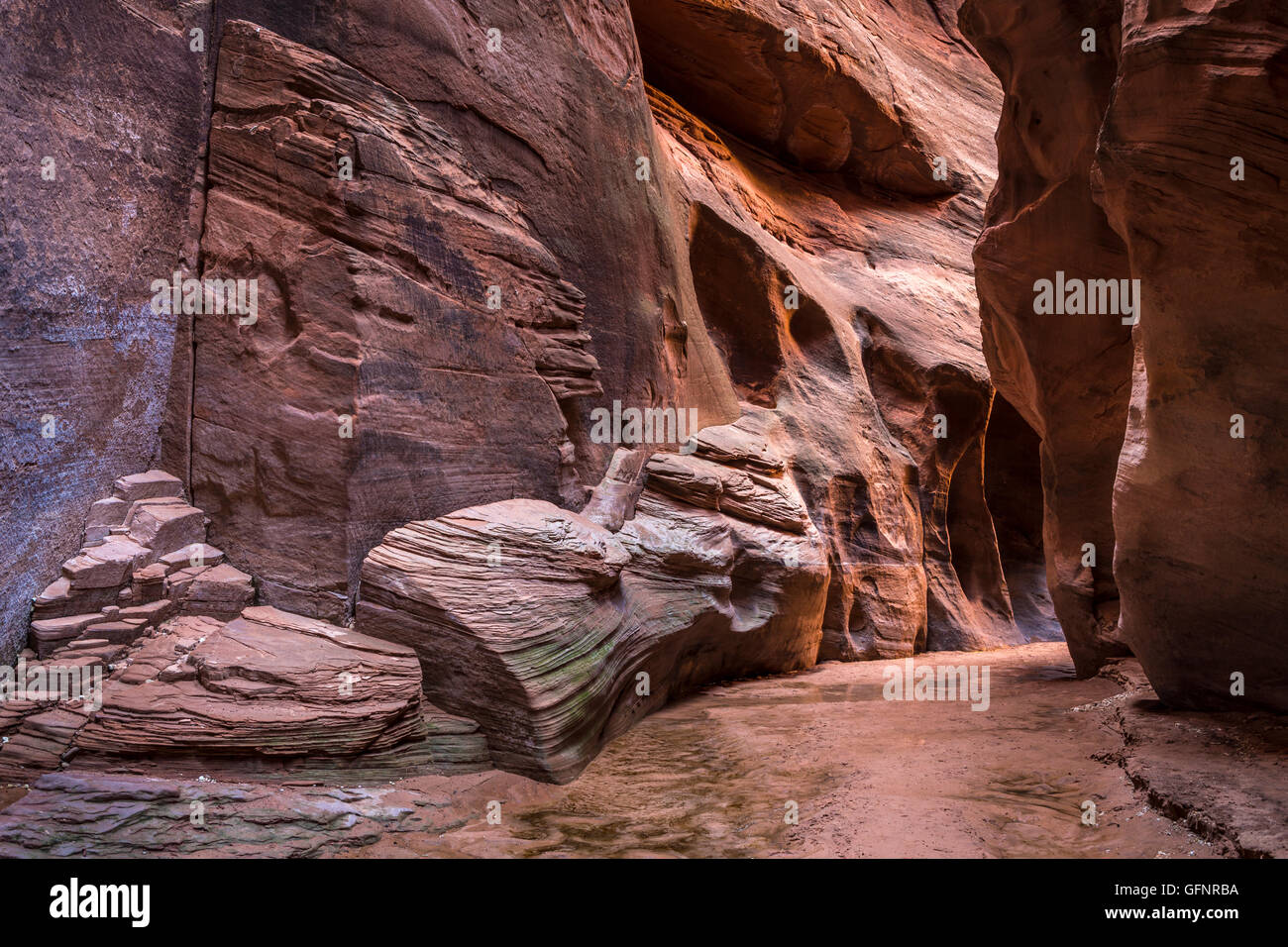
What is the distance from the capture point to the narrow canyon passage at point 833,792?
3965 millimetres

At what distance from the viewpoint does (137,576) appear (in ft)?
15.9

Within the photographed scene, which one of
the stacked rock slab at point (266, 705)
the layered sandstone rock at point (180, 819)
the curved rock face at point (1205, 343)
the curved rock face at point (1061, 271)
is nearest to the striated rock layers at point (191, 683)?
the stacked rock slab at point (266, 705)

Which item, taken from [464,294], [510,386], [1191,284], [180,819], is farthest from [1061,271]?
[180,819]

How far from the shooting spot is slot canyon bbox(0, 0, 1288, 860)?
14.0ft

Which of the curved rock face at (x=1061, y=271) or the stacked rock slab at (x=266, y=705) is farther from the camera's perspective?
the curved rock face at (x=1061, y=271)

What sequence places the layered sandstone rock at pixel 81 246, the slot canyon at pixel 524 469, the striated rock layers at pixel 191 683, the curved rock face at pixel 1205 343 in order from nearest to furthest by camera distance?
1. the striated rock layers at pixel 191 683
2. the slot canyon at pixel 524 469
3. the curved rock face at pixel 1205 343
4. the layered sandstone rock at pixel 81 246

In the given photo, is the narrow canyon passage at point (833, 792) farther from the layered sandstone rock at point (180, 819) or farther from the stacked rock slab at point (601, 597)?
the stacked rock slab at point (601, 597)

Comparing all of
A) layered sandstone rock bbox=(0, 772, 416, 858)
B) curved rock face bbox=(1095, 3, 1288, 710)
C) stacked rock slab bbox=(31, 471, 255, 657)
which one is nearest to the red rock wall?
stacked rock slab bbox=(31, 471, 255, 657)

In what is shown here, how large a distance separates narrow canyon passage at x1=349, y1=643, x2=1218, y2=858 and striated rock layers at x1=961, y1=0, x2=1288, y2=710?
36.1 inches

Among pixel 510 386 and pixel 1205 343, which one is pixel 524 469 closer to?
pixel 510 386

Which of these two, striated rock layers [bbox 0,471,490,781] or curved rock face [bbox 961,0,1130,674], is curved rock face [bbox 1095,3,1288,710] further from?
striated rock layers [bbox 0,471,490,781]

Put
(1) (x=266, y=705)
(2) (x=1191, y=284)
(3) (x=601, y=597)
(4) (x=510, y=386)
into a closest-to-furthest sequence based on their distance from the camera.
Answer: (1) (x=266, y=705), (2) (x=1191, y=284), (3) (x=601, y=597), (4) (x=510, y=386)

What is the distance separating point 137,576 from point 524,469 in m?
2.59

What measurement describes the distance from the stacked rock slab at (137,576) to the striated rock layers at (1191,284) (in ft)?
17.9
